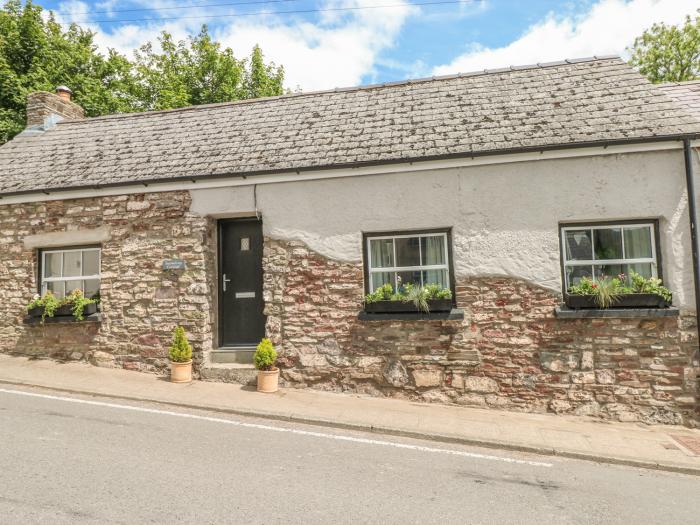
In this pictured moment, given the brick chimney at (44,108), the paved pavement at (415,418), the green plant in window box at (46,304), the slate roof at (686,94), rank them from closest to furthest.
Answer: the paved pavement at (415,418) < the slate roof at (686,94) < the green plant in window box at (46,304) < the brick chimney at (44,108)

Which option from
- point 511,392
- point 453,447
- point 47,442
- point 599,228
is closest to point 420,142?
point 599,228

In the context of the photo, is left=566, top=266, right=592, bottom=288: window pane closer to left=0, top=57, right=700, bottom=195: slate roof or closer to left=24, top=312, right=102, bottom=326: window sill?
left=0, top=57, right=700, bottom=195: slate roof

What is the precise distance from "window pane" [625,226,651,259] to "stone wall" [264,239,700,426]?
102 cm

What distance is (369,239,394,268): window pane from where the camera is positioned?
7.95m

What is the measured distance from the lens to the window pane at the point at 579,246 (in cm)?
730

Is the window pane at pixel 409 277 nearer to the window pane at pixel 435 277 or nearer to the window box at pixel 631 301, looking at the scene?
the window pane at pixel 435 277

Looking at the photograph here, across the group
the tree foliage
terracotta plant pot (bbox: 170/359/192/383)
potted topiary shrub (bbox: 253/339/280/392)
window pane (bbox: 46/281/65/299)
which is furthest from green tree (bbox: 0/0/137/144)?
potted topiary shrub (bbox: 253/339/280/392)

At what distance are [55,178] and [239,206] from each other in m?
4.20

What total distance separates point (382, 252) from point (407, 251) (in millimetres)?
423

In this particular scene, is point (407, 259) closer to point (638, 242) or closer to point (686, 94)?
point (638, 242)

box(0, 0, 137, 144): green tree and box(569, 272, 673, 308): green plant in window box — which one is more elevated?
box(0, 0, 137, 144): green tree

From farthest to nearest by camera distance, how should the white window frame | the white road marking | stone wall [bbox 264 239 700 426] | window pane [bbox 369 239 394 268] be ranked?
the white window frame
window pane [bbox 369 239 394 268]
stone wall [bbox 264 239 700 426]
the white road marking

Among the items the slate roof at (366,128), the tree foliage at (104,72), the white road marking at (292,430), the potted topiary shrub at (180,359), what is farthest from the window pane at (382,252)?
the tree foliage at (104,72)

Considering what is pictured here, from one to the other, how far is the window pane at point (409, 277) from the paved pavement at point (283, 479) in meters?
2.79
